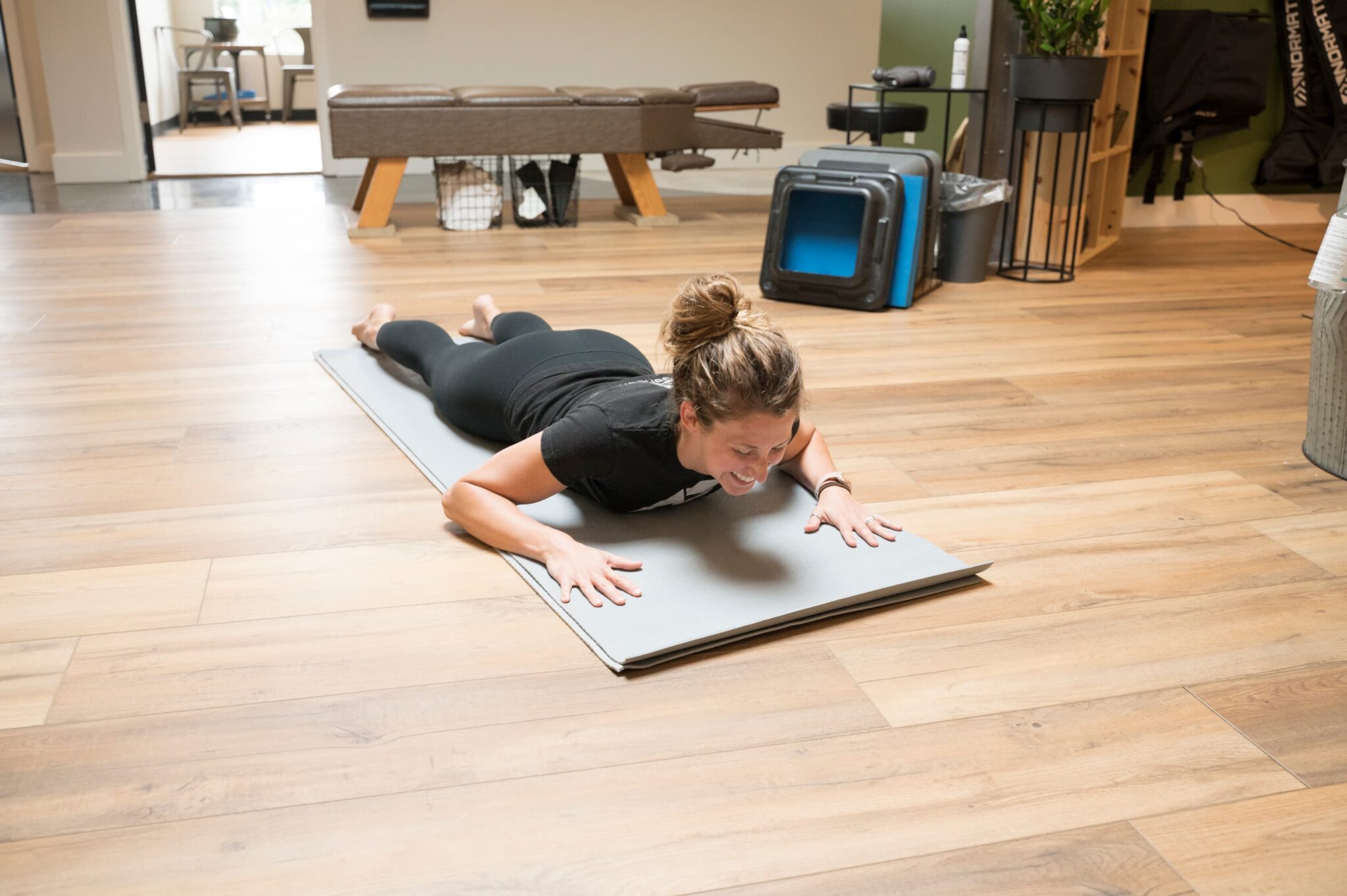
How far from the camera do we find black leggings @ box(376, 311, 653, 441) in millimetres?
1910

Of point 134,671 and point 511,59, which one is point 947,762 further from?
point 511,59

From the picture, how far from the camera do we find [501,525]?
1633mm

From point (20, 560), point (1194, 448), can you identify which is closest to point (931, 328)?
point (1194, 448)

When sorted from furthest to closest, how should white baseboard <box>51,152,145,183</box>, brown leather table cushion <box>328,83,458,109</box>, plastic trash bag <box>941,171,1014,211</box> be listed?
1. white baseboard <box>51,152,145,183</box>
2. brown leather table cushion <box>328,83,458,109</box>
3. plastic trash bag <box>941,171,1014,211</box>

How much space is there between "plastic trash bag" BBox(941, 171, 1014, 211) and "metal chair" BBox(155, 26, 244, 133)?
7669mm

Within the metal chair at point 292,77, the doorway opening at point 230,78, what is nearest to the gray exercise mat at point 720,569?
the doorway opening at point 230,78

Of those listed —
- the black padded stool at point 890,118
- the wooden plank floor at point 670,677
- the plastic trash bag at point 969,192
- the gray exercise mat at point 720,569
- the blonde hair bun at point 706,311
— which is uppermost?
the black padded stool at point 890,118

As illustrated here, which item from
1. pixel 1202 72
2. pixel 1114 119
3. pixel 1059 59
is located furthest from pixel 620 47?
pixel 1059 59

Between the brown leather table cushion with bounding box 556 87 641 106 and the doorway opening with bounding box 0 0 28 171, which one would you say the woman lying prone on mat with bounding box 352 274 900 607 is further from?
the doorway opening with bounding box 0 0 28 171

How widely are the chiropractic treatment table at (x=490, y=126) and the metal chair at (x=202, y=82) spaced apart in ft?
19.1

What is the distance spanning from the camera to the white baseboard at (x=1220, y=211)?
482 centimetres

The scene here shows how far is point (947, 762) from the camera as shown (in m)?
1.24

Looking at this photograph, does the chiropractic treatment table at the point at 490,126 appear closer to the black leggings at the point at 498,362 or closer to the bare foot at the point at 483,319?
the bare foot at the point at 483,319

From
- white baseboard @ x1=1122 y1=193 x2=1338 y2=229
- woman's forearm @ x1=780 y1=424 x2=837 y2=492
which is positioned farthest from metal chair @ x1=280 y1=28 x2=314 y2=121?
woman's forearm @ x1=780 y1=424 x2=837 y2=492
